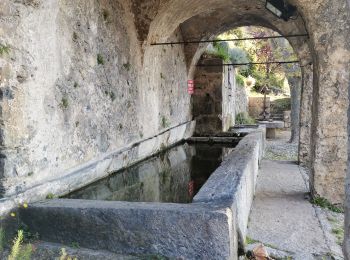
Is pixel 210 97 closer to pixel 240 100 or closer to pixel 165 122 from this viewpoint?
pixel 165 122

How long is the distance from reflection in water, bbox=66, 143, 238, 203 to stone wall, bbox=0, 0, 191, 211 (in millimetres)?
314

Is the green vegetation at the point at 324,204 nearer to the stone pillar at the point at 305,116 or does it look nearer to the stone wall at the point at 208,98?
the stone pillar at the point at 305,116

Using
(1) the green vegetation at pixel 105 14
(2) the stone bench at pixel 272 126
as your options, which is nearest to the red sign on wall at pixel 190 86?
(2) the stone bench at pixel 272 126

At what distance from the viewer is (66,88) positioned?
416 centimetres

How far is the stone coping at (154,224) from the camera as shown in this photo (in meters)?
2.40

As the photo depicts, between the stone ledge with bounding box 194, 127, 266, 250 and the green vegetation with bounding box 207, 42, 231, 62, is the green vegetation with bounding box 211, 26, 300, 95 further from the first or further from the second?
the stone ledge with bounding box 194, 127, 266, 250

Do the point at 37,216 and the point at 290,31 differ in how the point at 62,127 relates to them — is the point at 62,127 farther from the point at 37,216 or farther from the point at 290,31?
the point at 290,31

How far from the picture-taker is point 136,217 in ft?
8.59

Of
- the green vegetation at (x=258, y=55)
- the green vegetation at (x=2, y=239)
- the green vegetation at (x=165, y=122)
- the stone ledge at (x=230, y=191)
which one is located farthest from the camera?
the green vegetation at (x=258, y=55)

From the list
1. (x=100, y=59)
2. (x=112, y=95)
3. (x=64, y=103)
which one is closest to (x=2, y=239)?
(x=64, y=103)

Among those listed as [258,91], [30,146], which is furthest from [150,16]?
[258,91]

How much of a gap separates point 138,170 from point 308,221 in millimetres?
3240

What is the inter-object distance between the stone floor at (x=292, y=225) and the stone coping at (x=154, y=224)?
14.7 inches

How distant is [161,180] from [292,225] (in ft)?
9.27
